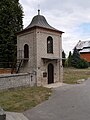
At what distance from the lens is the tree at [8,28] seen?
95.8 feet

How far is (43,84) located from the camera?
22297 millimetres

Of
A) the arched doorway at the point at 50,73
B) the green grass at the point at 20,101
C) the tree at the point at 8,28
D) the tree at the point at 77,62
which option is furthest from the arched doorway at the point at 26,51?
the tree at the point at 77,62

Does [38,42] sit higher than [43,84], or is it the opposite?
[38,42]

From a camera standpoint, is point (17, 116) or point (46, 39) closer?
point (17, 116)

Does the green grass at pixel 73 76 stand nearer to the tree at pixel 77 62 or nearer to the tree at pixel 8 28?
the tree at pixel 8 28

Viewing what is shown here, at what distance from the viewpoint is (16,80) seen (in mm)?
18984

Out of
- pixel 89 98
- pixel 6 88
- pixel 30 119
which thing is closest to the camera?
pixel 30 119

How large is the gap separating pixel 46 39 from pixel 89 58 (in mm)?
36347

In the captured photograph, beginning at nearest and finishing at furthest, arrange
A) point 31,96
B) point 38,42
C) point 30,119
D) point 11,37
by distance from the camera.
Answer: point 30,119
point 31,96
point 38,42
point 11,37

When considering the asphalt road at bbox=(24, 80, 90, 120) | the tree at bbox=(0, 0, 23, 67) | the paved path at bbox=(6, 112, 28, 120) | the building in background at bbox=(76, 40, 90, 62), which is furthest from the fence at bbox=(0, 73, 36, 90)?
the building in background at bbox=(76, 40, 90, 62)

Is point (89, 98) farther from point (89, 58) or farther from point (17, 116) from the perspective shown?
point (89, 58)

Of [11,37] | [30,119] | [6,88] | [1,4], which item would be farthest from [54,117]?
[1,4]

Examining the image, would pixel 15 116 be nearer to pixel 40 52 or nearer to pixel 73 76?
pixel 40 52

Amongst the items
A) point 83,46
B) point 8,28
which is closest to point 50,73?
point 8,28
